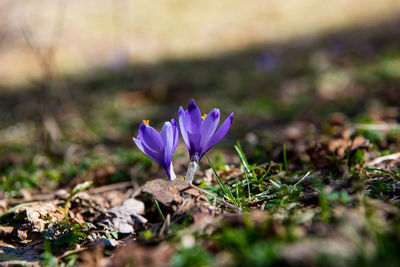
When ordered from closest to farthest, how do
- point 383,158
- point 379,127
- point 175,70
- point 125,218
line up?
point 125,218 < point 383,158 < point 379,127 < point 175,70

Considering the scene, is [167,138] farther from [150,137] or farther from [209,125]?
[209,125]

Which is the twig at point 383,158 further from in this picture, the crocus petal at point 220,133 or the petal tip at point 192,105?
the petal tip at point 192,105

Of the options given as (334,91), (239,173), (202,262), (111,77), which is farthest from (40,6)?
(202,262)

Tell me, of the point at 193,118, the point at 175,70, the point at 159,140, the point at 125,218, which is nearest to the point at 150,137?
the point at 159,140

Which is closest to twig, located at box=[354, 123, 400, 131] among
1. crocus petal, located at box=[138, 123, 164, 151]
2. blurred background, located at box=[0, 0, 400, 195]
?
blurred background, located at box=[0, 0, 400, 195]

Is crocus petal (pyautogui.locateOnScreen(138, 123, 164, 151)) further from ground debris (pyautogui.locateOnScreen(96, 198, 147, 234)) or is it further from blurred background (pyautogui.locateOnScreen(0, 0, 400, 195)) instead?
blurred background (pyautogui.locateOnScreen(0, 0, 400, 195))

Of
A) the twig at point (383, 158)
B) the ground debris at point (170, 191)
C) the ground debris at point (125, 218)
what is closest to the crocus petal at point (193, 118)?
the ground debris at point (170, 191)
